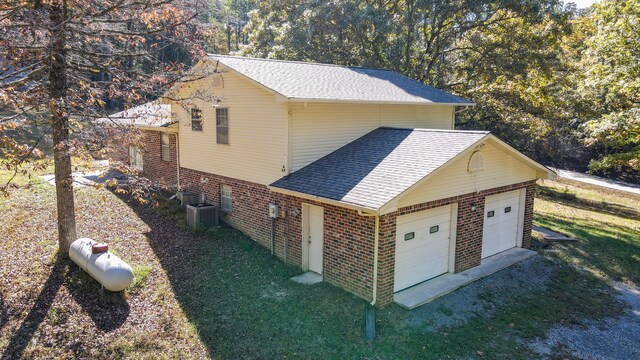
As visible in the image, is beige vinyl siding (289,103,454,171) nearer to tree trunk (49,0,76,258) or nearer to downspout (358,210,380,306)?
downspout (358,210,380,306)

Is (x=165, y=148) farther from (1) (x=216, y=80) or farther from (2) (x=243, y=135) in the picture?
(2) (x=243, y=135)

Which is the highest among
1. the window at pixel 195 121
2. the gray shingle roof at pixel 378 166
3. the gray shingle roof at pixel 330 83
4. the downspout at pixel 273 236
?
the gray shingle roof at pixel 330 83

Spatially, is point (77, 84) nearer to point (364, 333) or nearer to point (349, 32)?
point (364, 333)

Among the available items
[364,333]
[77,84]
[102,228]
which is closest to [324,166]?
[364,333]

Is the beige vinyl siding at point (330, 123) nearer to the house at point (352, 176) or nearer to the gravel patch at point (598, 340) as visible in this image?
the house at point (352, 176)

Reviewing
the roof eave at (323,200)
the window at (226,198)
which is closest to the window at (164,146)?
the window at (226,198)

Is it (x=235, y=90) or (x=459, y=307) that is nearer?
(x=459, y=307)

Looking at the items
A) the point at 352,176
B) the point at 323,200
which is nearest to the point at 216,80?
the point at 352,176

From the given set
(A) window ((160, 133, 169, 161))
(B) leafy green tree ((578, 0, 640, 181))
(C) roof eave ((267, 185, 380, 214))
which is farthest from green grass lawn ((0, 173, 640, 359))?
(B) leafy green tree ((578, 0, 640, 181))
